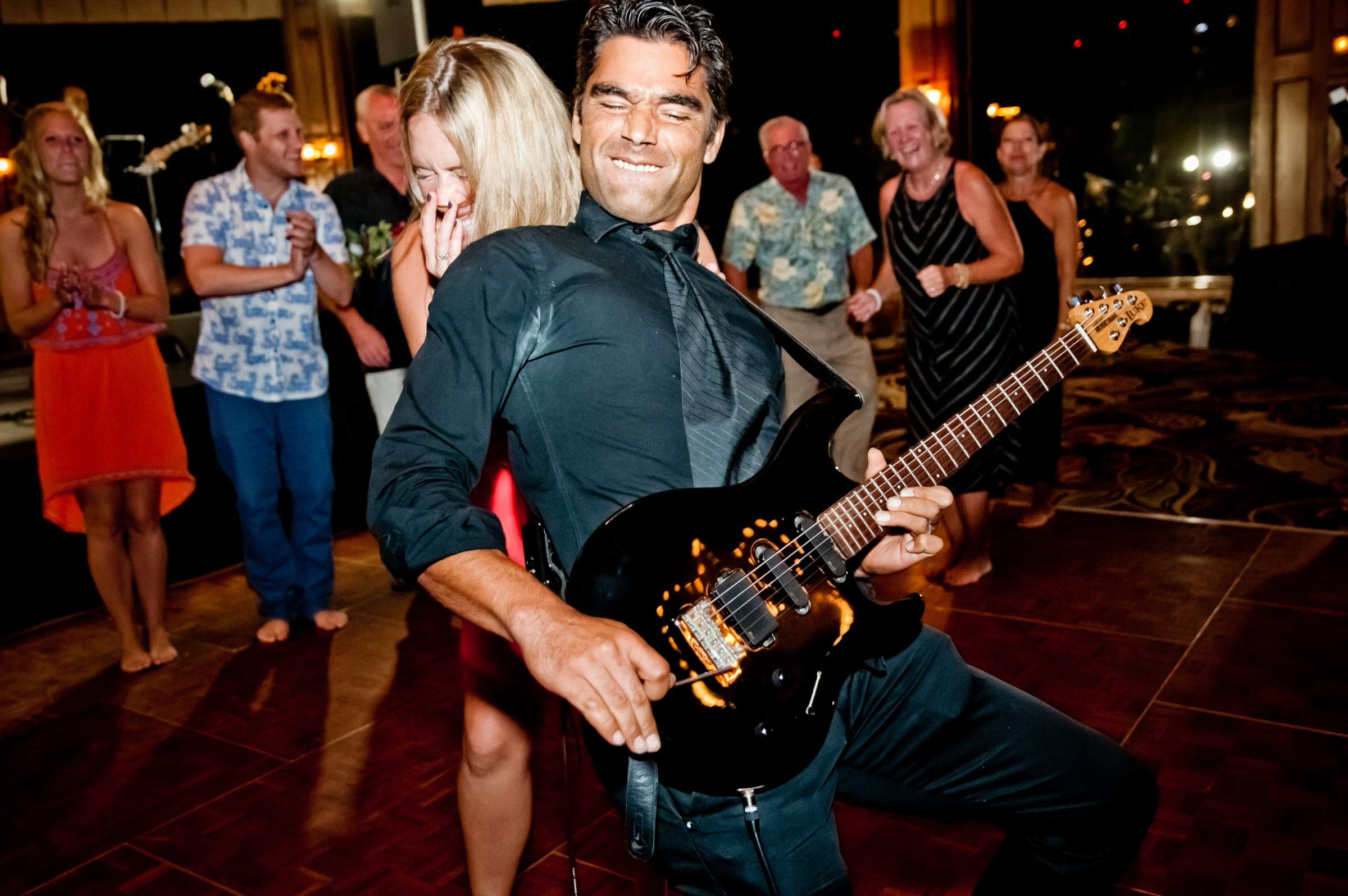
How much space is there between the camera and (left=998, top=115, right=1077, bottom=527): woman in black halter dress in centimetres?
467

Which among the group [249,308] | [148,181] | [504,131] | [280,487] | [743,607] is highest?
[148,181]

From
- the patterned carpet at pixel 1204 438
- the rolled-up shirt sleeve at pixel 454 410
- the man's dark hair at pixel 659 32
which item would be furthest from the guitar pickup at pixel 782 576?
the patterned carpet at pixel 1204 438

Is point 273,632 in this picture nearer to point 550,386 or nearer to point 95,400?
point 95,400

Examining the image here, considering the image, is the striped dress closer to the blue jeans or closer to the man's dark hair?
the blue jeans

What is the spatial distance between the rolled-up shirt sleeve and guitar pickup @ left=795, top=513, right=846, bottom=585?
16.5 inches

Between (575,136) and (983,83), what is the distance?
11.7 meters

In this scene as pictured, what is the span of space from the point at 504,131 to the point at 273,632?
2755mm

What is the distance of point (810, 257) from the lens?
474 centimetres

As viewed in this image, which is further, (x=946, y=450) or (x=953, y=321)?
(x=953, y=321)

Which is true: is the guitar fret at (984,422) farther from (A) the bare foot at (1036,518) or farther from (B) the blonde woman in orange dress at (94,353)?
(A) the bare foot at (1036,518)

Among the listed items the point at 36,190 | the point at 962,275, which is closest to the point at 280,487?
the point at 36,190

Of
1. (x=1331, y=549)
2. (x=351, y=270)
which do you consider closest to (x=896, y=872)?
(x=1331, y=549)

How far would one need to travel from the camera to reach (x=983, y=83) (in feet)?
40.0

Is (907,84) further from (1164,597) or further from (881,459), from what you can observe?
(881,459)
